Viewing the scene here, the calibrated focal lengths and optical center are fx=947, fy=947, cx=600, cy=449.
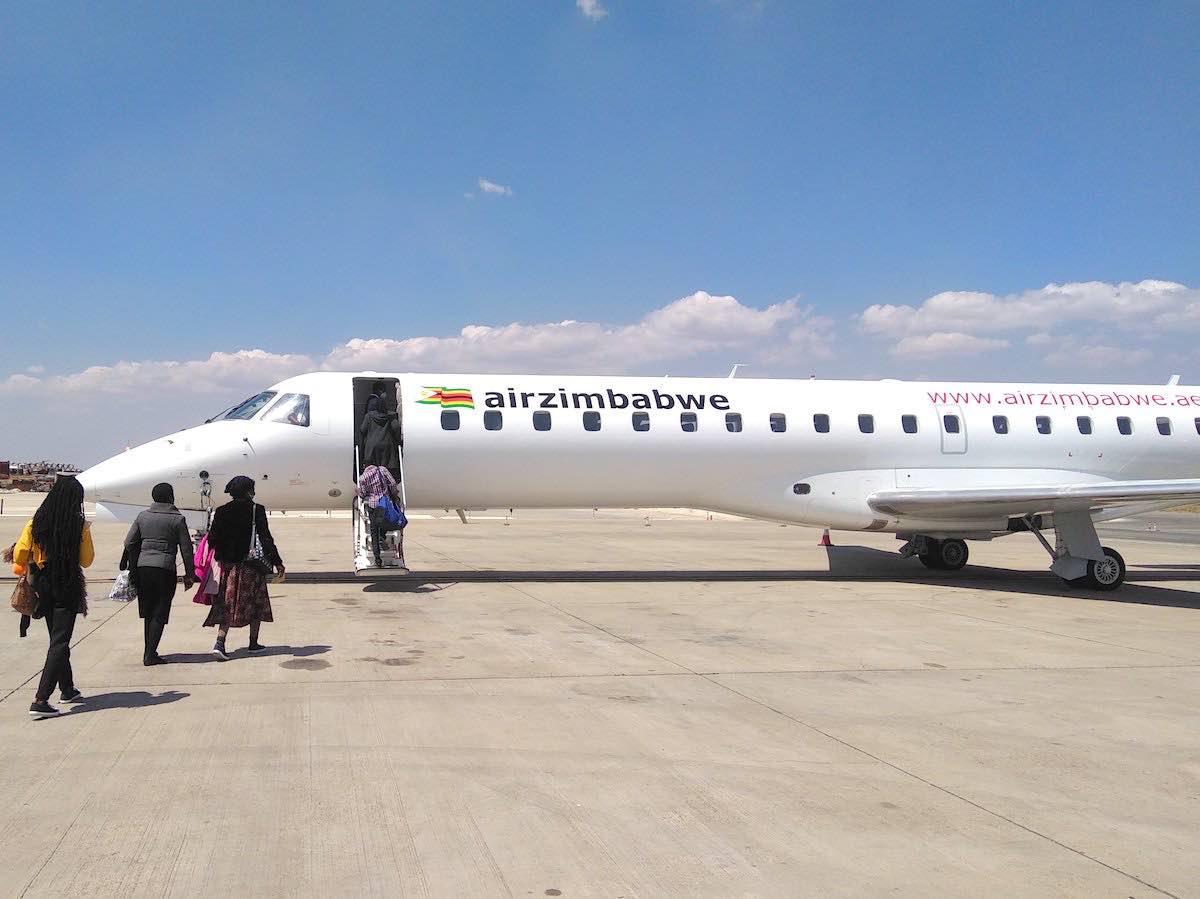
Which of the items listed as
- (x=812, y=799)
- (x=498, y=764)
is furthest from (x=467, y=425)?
(x=812, y=799)

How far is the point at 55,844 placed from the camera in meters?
4.64

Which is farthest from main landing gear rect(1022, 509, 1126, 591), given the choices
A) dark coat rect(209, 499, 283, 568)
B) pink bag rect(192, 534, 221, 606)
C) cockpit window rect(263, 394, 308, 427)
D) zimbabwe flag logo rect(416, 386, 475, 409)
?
pink bag rect(192, 534, 221, 606)

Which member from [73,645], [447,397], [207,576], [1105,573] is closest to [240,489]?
[207,576]

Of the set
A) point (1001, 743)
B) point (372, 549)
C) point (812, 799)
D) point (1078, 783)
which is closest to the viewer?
point (812, 799)

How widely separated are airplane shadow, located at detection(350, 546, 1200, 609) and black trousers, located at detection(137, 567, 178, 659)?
18.5ft

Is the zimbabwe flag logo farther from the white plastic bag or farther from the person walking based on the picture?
the white plastic bag

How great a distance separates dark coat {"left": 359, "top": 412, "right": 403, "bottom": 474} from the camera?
597 inches

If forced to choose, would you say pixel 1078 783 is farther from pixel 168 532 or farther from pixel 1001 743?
pixel 168 532

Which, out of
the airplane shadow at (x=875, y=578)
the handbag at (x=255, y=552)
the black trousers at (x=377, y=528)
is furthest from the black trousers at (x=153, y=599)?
the airplane shadow at (x=875, y=578)

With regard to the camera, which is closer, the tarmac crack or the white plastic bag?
the tarmac crack

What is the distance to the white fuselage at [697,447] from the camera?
588 inches

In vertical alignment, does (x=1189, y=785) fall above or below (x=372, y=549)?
below

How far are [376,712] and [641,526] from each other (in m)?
27.9

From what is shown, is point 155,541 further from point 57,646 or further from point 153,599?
point 57,646
